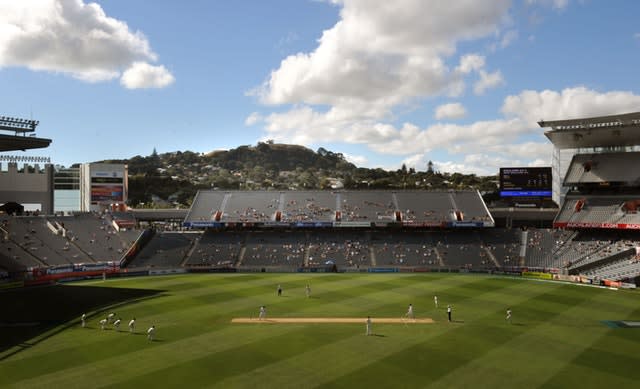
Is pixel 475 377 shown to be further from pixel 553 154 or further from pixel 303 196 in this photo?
pixel 553 154

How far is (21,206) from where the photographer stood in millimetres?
71625

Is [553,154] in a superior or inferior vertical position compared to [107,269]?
superior

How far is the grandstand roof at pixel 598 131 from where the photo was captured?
60.6m

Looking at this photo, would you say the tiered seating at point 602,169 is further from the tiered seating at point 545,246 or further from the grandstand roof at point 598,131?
the tiered seating at point 545,246

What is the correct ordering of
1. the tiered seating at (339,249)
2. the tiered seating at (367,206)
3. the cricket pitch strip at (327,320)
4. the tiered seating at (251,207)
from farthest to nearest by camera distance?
the tiered seating at (251,207) < the tiered seating at (367,206) < the tiered seating at (339,249) < the cricket pitch strip at (327,320)

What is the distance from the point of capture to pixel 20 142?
4162 cm

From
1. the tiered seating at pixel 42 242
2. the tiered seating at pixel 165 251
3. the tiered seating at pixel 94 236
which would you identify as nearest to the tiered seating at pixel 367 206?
the tiered seating at pixel 165 251

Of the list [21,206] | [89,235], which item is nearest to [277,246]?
[89,235]

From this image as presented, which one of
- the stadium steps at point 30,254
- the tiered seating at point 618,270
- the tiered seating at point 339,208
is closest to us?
the tiered seating at point 618,270

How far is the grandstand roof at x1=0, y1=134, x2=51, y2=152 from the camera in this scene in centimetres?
4009

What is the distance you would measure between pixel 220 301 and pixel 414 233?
42134 millimetres

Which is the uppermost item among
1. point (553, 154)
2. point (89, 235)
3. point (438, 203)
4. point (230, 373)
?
point (553, 154)

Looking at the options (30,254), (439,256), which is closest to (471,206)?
(439,256)

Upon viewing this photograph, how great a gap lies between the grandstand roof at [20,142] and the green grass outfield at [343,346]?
1413 cm
